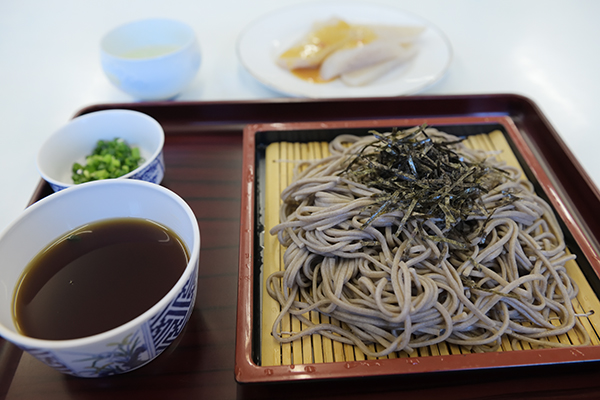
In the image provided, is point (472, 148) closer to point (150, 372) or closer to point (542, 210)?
point (542, 210)

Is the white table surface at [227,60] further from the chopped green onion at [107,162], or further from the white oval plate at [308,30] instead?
the chopped green onion at [107,162]

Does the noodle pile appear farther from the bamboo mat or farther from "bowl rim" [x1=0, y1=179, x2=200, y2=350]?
"bowl rim" [x1=0, y1=179, x2=200, y2=350]

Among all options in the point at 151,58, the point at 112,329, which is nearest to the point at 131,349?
the point at 112,329

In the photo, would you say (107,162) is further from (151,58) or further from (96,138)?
(151,58)

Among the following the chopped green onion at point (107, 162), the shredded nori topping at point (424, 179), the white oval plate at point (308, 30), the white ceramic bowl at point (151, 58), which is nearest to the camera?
the shredded nori topping at point (424, 179)

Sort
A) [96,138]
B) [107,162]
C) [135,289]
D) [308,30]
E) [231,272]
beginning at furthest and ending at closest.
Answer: [308,30] < [96,138] < [107,162] < [231,272] < [135,289]

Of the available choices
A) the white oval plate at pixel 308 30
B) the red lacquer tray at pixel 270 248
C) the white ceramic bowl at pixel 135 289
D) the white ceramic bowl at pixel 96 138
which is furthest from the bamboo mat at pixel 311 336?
the white oval plate at pixel 308 30

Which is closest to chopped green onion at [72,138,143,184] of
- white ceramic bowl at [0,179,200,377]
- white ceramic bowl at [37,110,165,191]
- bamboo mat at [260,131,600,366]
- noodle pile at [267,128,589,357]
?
white ceramic bowl at [37,110,165,191]
